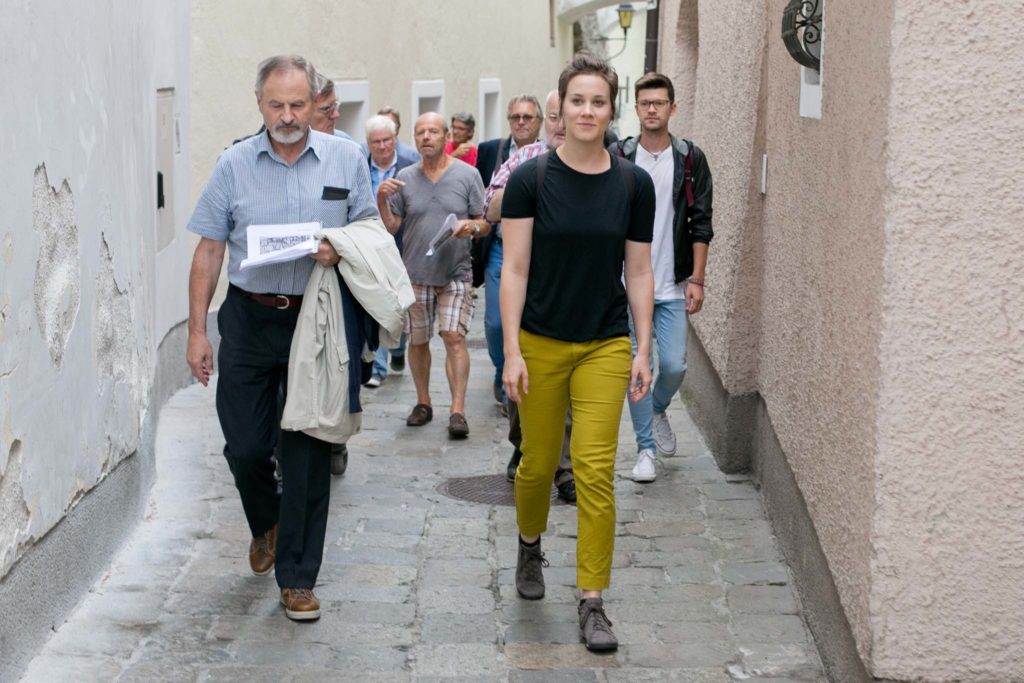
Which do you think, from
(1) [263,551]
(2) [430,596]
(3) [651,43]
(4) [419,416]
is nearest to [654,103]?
(4) [419,416]

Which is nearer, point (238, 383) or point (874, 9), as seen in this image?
point (874, 9)

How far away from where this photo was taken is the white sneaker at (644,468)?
7.99 metres

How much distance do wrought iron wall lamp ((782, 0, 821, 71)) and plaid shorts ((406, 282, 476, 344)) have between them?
3.52 metres

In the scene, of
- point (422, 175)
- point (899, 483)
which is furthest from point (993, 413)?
point (422, 175)

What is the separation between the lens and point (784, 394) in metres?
6.82

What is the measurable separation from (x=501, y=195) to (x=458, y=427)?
233cm

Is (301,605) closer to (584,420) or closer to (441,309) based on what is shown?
(584,420)

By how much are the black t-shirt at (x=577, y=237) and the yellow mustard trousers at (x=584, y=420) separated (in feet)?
0.22

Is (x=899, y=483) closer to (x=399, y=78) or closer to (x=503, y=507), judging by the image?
(x=503, y=507)

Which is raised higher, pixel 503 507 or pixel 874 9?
pixel 874 9

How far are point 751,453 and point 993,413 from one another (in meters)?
3.82

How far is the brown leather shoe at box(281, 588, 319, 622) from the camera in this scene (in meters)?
5.70

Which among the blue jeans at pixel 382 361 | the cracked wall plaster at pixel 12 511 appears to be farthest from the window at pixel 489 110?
the cracked wall plaster at pixel 12 511

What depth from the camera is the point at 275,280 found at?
5.67 metres
